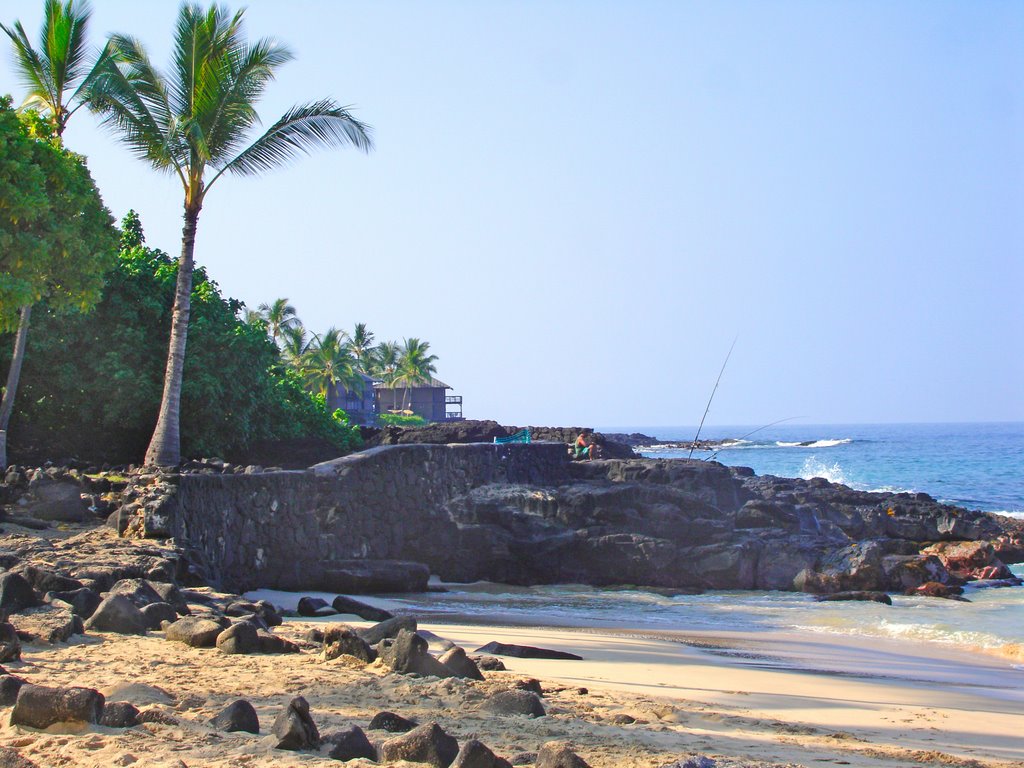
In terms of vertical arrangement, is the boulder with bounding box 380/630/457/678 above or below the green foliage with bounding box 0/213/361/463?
below

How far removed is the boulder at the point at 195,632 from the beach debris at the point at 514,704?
214 cm

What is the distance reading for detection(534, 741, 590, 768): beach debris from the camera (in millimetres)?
4148

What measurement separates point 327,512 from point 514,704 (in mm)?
9831

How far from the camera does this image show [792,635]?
39.5 ft

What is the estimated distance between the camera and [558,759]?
4164mm

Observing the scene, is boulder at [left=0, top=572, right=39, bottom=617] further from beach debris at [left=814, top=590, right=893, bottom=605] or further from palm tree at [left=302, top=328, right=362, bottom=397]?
palm tree at [left=302, top=328, right=362, bottom=397]

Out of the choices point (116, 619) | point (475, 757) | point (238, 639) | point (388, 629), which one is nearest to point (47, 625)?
point (116, 619)

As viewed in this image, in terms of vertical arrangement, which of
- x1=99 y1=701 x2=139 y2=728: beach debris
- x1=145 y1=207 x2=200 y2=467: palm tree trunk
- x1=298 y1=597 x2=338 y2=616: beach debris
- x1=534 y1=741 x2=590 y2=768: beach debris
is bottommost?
x1=298 y1=597 x2=338 y2=616: beach debris

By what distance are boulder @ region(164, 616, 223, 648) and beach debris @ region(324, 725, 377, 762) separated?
2601mm

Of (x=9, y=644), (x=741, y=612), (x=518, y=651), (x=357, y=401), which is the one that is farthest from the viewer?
(x=357, y=401)

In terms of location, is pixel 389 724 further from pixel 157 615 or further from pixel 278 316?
pixel 278 316

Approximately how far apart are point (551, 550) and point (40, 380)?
9153 millimetres

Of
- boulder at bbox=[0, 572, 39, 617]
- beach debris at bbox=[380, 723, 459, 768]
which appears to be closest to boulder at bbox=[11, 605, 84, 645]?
boulder at bbox=[0, 572, 39, 617]

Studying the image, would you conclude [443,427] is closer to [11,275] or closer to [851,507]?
[851,507]
